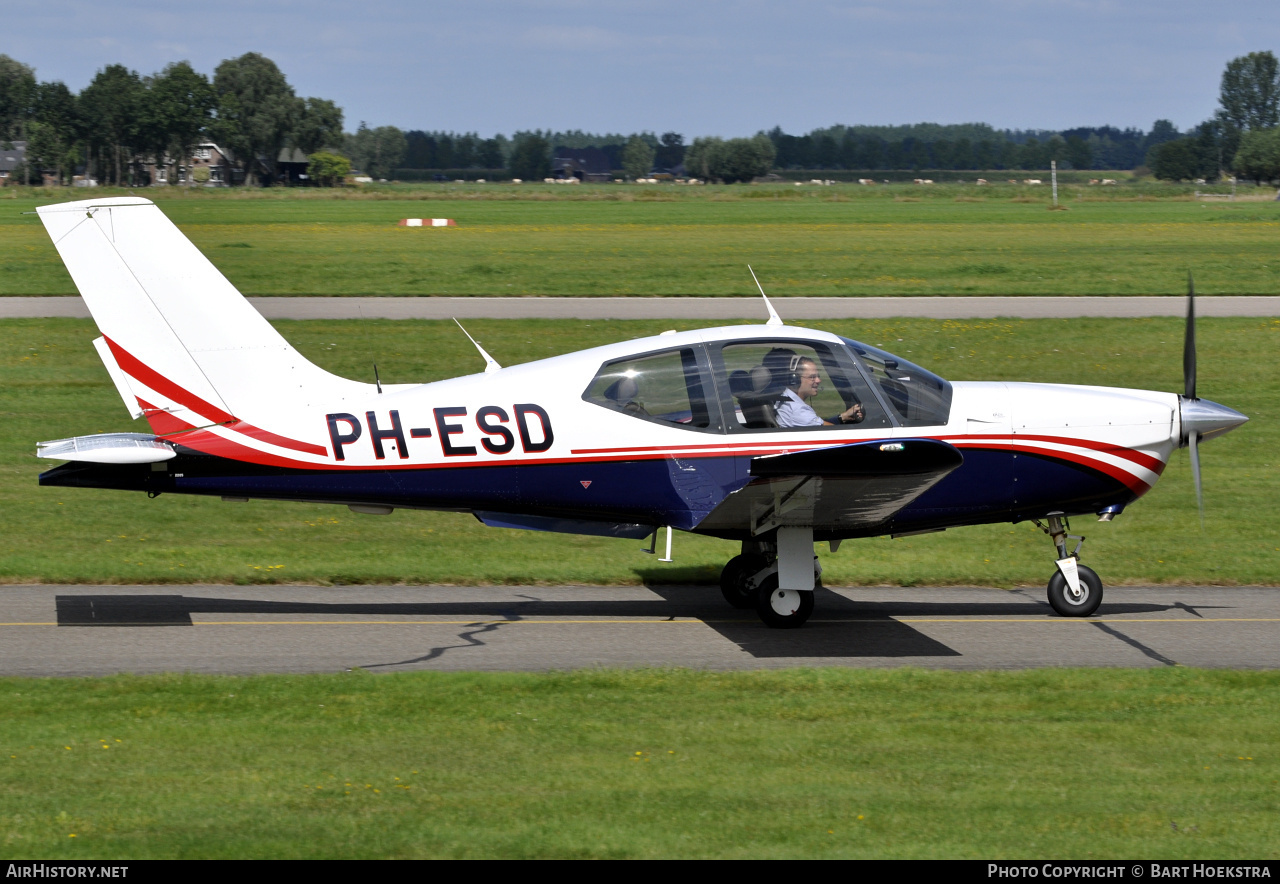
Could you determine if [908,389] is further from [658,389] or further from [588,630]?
[588,630]

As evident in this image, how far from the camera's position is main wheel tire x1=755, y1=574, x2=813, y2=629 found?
376 inches

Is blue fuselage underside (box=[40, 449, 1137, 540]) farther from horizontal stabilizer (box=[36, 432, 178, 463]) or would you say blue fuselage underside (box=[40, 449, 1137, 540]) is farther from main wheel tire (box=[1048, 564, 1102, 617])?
main wheel tire (box=[1048, 564, 1102, 617])

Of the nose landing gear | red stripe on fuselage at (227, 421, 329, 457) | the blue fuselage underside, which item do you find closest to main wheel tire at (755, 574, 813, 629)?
the nose landing gear

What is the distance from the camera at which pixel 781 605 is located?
956 centimetres

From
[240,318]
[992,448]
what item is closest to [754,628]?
[992,448]

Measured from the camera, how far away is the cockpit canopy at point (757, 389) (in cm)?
916

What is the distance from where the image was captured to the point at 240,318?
941cm

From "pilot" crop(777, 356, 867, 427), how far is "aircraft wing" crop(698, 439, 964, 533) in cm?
32

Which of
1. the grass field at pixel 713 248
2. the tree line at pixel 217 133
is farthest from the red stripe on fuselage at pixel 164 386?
the tree line at pixel 217 133

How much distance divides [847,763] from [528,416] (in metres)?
3.70

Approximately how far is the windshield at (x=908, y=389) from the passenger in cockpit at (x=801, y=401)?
0.27m

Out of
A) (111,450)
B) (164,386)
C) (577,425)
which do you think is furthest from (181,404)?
(577,425)

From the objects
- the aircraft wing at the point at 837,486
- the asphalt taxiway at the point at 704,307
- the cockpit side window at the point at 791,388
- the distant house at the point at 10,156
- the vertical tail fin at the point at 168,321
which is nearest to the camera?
the aircraft wing at the point at 837,486

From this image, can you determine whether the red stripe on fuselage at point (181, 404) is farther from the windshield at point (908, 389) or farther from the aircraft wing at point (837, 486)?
the windshield at point (908, 389)
